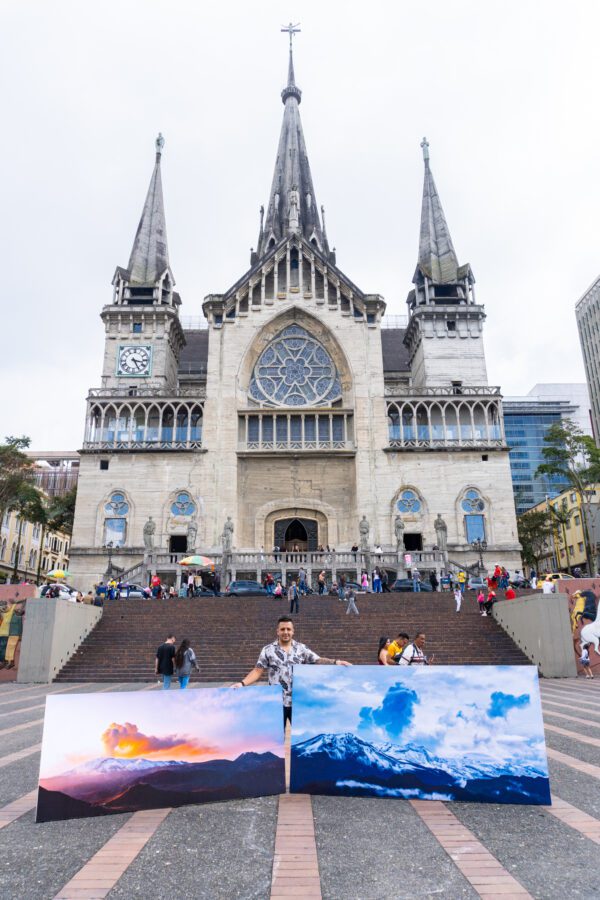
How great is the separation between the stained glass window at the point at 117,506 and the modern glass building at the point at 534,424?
77.0 meters

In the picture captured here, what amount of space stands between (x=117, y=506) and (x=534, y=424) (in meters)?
91.7

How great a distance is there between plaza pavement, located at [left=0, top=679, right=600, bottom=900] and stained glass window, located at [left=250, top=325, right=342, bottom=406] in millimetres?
39549

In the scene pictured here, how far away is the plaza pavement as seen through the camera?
4.45 m

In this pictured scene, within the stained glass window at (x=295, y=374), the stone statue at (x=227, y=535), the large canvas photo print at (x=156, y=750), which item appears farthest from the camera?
the stained glass window at (x=295, y=374)

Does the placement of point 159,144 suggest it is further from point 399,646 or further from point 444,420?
point 399,646

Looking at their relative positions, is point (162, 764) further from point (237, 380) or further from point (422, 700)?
point (237, 380)

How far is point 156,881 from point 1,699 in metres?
13.1

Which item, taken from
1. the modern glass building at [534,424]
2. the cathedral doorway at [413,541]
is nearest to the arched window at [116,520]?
the cathedral doorway at [413,541]

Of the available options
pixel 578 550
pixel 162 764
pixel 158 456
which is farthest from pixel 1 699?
pixel 578 550

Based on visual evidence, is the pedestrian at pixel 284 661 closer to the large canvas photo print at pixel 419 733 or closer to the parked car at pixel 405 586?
the large canvas photo print at pixel 419 733

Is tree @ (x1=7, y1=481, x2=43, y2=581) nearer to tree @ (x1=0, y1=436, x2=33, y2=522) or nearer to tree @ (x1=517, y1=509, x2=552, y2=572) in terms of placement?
tree @ (x1=0, y1=436, x2=33, y2=522)

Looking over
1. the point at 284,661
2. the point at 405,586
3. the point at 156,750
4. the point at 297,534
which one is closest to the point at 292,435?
the point at 297,534

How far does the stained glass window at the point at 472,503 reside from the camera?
138ft

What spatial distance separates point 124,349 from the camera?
47.4m
